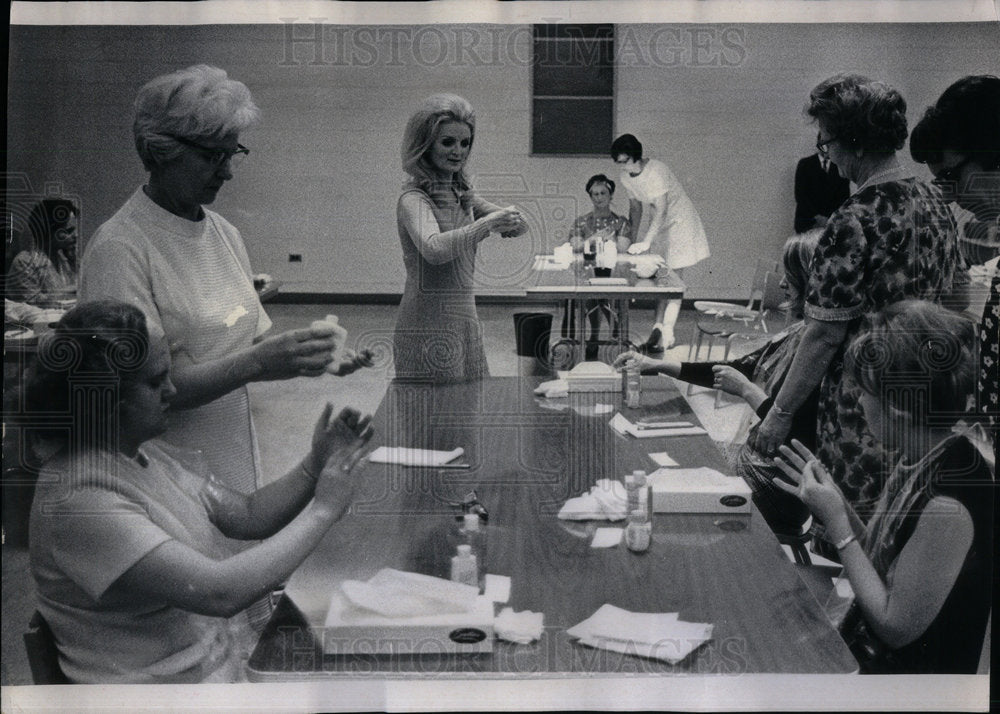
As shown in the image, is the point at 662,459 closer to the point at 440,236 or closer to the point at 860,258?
the point at 860,258

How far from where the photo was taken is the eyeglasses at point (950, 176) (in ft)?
10.5

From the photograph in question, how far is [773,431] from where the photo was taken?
330 centimetres

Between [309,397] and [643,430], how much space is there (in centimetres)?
97

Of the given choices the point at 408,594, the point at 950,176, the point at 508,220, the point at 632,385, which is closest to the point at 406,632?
the point at 408,594

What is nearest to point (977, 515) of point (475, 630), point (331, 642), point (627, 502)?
point (627, 502)

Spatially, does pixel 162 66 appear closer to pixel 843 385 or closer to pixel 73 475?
pixel 73 475

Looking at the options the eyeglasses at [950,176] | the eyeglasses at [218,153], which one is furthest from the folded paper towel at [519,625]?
the eyeglasses at [950,176]

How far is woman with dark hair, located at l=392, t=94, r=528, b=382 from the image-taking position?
3.23 metres

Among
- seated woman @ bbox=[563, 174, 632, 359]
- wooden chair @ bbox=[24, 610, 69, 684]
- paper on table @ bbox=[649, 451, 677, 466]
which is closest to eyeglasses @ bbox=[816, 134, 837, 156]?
seated woman @ bbox=[563, 174, 632, 359]

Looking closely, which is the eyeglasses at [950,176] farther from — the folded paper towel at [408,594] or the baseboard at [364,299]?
the folded paper towel at [408,594]

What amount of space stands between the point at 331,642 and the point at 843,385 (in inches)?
61.2

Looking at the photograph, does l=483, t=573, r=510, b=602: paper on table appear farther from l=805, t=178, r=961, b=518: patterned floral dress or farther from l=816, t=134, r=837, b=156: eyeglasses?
l=816, t=134, r=837, b=156: eyeglasses

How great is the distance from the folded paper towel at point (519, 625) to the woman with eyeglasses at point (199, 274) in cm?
88

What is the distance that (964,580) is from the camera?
3082 mm
